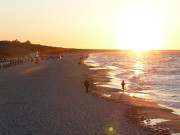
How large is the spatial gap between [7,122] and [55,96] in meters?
9.04

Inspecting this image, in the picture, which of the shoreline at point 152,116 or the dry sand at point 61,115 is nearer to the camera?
the dry sand at point 61,115

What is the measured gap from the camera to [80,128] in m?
A: 15.1

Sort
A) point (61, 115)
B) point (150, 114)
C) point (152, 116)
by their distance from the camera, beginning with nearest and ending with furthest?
1. point (61, 115)
2. point (152, 116)
3. point (150, 114)

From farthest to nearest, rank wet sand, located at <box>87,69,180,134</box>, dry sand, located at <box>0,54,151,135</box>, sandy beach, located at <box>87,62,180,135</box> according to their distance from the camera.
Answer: wet sand, located at <box>87,69,180,134</box> < sandy beach, located at <box>87,62,180,135</box> < dry sand, located at <box>0,54,151,135</box>

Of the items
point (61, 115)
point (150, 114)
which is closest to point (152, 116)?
point (150, 114)

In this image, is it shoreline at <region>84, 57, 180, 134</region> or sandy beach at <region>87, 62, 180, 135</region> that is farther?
shoreline at <region>84, 57, 180, 134</region>

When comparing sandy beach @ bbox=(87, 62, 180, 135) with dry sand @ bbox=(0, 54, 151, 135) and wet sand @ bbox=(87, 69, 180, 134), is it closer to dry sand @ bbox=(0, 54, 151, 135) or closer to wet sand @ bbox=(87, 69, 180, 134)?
wet sand @ bbox=(87, 69, 180, 134)

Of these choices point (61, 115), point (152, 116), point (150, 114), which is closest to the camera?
point (61, 115)

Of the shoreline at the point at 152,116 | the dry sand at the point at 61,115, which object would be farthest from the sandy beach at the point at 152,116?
the dry sand at the point at 61,115

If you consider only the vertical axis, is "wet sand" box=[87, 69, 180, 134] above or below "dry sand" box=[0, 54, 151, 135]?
below

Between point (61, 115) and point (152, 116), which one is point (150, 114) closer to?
point (152, 116)

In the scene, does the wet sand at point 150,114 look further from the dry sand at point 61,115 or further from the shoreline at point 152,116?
the dry sand at point 61,115

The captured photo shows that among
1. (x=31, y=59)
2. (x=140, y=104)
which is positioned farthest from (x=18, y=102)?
(x=31, y=59)

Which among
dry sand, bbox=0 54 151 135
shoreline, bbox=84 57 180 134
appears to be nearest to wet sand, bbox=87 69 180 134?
shoreline, bbox=84 57 180 134
